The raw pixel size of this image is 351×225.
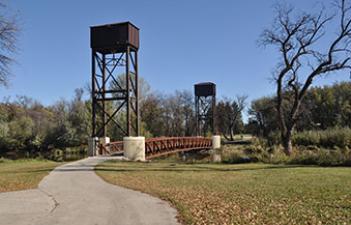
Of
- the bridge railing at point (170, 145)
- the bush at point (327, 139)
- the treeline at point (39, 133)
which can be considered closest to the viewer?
the bush at point (327, 139)

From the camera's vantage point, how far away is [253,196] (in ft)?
35.2

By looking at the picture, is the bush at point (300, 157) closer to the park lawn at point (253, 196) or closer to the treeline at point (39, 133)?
the park lawn at point (253, 196)

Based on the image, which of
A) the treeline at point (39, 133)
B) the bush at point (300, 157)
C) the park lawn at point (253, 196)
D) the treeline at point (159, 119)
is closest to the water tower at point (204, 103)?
the treeline at point (159, 119)

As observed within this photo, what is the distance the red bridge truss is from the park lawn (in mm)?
15291

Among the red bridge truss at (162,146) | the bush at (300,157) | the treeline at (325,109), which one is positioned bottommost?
the bush at (300,157)

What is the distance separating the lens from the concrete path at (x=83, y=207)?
317 inches

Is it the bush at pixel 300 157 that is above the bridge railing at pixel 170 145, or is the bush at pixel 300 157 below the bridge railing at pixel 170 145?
below

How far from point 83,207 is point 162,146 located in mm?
27909

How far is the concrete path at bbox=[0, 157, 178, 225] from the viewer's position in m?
8.05

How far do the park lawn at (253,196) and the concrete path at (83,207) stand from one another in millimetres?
603

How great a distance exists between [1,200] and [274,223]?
7553mm

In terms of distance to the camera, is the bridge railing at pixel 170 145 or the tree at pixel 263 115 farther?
the tree at pixel 263 115

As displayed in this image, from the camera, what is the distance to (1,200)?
1085cm

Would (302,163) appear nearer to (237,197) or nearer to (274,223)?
(237,197)
